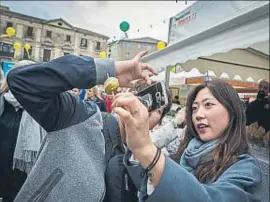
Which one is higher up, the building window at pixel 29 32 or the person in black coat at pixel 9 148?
the building window at pixel 29 32

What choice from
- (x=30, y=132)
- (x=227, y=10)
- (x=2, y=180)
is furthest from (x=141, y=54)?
(x=227, y=10)

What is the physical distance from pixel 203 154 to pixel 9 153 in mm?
1331

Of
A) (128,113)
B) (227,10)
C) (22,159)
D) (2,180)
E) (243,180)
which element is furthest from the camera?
(227,10)

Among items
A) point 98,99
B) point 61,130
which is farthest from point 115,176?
point 98,99

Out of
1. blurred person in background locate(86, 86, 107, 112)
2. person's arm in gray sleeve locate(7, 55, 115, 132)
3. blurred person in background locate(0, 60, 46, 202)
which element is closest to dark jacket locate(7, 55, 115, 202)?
person's arm in gray sleeve locate(7, 55, 115, 132)

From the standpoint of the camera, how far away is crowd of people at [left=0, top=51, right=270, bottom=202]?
55 cm

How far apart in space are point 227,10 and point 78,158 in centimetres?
184

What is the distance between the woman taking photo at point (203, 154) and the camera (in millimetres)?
534

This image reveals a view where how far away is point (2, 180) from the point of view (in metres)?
1.72

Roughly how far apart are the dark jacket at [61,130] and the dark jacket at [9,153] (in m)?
1.02

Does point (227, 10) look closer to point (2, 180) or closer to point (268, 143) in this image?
point (268, 143)

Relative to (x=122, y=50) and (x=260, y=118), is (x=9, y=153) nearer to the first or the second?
(x=122, y=50)

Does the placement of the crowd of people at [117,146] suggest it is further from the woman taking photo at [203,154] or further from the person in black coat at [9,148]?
the person in black coat at [9,148]

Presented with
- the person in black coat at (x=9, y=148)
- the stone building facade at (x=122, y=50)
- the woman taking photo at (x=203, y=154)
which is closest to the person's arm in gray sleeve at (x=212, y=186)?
the woman taking photo at (x=203, y=154)
